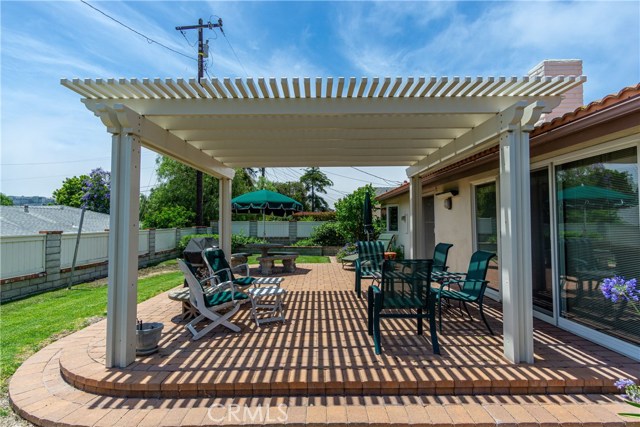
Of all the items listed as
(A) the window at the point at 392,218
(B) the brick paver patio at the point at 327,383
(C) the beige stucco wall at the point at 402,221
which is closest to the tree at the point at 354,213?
(A) the window at the point at 392,218

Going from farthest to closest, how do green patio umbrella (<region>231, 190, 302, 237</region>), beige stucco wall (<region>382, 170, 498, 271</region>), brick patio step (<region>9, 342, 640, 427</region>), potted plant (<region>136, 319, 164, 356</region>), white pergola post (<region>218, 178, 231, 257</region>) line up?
green patio umbrella (<region>231, 190, 302, 237</region>) → white pergola post (<region>218, 178, 231, 257</region>) → beige stucco wall (<region>382, 170, 498, 271</region>) → potted plant (<region>136, 319, 164, 356</region>) → brick patio step (<region>9, 342, 640, 427</region>)

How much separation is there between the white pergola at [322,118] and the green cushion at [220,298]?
104 centimetres

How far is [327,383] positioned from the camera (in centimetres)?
293

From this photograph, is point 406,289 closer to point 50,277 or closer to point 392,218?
point 50,277

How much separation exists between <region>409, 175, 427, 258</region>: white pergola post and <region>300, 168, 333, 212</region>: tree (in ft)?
108

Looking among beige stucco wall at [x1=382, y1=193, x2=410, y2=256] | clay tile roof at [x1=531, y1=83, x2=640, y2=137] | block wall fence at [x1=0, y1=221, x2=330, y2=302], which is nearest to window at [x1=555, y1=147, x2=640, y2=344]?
clay tile roof at [x1=531, y1=83, x2=640, y2=137]

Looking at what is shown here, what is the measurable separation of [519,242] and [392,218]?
10080mm

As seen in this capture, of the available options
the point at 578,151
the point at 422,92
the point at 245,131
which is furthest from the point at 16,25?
the point at 578,151

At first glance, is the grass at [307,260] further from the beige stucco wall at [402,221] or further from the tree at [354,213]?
the beige stucco wall at [402,221]

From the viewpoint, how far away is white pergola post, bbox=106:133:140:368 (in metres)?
3.39

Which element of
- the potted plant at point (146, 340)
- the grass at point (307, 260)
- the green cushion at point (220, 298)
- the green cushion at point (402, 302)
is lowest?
the grass at point (307, 260)

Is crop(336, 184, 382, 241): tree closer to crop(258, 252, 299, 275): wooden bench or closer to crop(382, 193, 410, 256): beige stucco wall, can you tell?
crop(382, 193, 410, 256): beige stucco wall

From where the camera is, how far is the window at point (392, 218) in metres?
13.0

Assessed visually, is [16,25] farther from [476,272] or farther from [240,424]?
[476,272]
